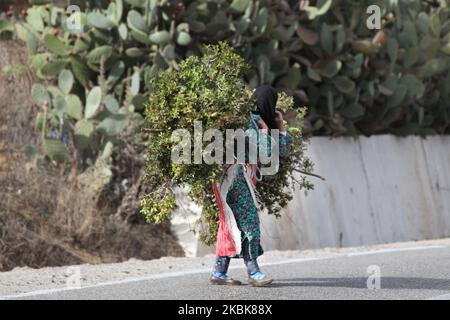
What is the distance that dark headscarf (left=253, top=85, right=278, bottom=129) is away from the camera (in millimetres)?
10133

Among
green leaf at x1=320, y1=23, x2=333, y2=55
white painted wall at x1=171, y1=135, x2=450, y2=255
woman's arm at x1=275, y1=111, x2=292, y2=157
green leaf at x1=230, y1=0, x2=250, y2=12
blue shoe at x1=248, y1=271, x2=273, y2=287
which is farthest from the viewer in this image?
green leaf at x1=320, y1=23, x2=333, y2=55

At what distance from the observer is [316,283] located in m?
10.7

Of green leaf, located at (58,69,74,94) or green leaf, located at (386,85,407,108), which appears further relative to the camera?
green leaf, located at (386,85,407,108)

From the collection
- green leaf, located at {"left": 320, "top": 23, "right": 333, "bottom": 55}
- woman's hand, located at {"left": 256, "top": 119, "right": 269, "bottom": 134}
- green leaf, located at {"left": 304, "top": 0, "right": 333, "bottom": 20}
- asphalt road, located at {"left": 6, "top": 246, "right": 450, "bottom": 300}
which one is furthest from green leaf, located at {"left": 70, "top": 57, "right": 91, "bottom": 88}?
woman's hand, located at {"left": 256, "top": 119, "right": 269, "bottom": 134}

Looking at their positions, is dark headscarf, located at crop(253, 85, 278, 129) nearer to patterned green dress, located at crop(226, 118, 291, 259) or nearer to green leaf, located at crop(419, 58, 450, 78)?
patterned green dress, located at crop(226, 118, 291, 259)

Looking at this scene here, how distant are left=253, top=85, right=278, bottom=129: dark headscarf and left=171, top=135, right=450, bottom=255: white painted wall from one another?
4.88 meters

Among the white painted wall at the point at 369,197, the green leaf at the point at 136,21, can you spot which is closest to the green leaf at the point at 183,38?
the green leaf at the point at 136,21

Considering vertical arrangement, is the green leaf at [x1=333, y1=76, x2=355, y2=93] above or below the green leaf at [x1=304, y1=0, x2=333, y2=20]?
below

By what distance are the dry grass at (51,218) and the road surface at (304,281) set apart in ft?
4.29

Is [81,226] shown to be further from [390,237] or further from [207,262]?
[390,237]

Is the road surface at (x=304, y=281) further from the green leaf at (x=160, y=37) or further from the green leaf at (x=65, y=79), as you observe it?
the green leaf at (x=65, y=79)

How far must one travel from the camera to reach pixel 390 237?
17.1m

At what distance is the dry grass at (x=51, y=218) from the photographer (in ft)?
44.9

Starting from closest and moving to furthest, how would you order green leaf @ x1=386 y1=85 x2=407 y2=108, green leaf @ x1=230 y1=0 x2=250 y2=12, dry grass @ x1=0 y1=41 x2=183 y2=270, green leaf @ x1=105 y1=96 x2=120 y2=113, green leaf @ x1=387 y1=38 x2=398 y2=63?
dry grass @ x1=0 y1=41 x2=183 y2=270 < green leaf @ x1=105 y1=96 x2=120 y2=113 < green leaf @ x1=230 y1=0 x2=250 y2=12 < green leaf @ x1=387 y1=38 x2=398 y2=63 < green leaf @ x1=386 y1=85 x2=407 y2=108
